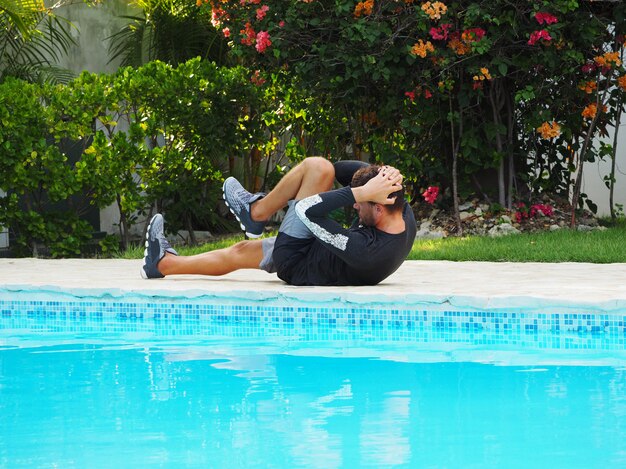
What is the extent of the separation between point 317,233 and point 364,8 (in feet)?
12.9

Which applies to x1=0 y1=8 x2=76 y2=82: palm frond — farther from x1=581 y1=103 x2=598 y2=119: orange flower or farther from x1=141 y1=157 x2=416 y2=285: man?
x1=581 y1=103 x2=598 y2=119: orange flower

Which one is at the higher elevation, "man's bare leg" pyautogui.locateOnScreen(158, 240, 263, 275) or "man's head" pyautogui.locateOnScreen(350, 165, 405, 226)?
"man's head" pyautogui.locateOnScreen(350, 165, 405, 226)

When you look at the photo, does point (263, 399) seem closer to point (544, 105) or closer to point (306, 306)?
point (306, 306)

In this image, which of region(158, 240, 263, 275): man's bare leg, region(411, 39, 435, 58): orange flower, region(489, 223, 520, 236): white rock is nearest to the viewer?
region(158, 240, 263, 275): man's bare leg

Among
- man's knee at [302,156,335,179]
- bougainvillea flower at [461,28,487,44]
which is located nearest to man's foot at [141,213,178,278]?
man's knee at [302,156,335,179]

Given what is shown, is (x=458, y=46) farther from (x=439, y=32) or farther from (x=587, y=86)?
(x=587, y=86)

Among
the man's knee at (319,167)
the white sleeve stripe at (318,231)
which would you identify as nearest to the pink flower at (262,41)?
the man's knee at (319,167)

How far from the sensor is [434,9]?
29.0ft

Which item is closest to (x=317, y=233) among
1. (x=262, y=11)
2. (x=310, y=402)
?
(x=310, y=402)

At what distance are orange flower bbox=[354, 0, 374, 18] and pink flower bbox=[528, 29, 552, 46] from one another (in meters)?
1.42

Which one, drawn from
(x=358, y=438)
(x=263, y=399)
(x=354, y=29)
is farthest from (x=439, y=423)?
(x=354, y=29)

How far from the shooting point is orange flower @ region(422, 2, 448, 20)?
8820mm

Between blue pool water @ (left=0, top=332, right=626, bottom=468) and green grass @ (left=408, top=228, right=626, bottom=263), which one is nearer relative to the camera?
blue pool water @ (left=0, top=332, right=626, bottom=468)

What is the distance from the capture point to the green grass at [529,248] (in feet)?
26.1
